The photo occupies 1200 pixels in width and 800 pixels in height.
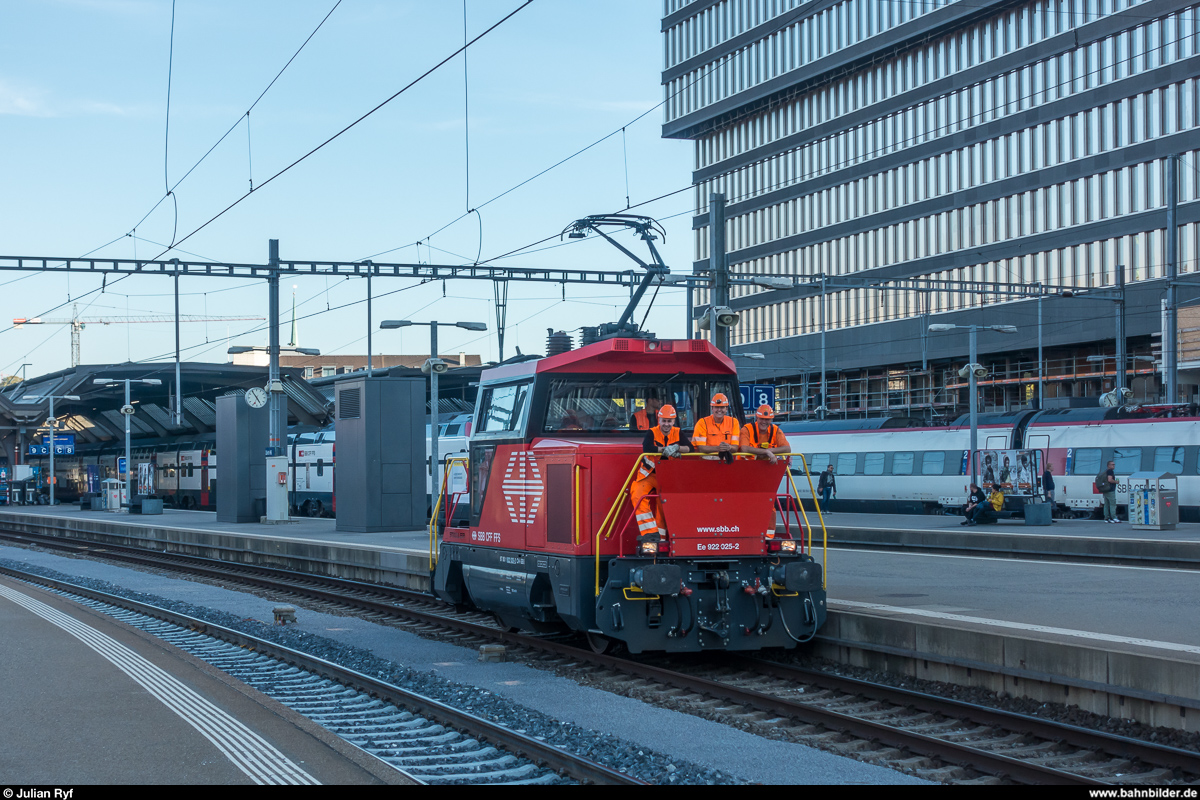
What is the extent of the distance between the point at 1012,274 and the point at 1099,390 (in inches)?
289

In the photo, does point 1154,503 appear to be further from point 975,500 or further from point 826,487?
point 826,487

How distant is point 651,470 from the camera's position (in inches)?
453

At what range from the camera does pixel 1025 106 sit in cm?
5953

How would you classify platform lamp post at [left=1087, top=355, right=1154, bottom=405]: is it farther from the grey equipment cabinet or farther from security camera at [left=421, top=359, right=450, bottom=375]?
the grey equipment cabinet

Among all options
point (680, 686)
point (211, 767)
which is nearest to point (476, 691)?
point (680, 686)

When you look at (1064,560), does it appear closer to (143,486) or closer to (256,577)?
(256,577)

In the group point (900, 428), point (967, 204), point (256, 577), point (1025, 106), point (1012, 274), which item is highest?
point (1025, 106)

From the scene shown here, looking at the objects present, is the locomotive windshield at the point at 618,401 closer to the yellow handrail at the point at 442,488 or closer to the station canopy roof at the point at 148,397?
the yellow handrail at the point at 442,488

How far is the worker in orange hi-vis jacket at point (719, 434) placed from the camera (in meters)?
11.7

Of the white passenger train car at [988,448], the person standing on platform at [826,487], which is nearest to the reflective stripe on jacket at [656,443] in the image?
the white passenger train car at [988,448]

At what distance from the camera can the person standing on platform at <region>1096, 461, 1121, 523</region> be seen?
31.4m

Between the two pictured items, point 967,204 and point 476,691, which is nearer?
point 476,691

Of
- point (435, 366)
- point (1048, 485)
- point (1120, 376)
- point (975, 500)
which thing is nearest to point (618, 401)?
point (435, 366)

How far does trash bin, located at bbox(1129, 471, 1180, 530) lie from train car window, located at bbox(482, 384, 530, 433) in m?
18.4
